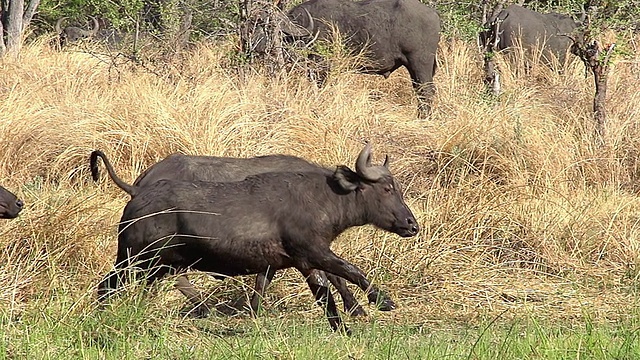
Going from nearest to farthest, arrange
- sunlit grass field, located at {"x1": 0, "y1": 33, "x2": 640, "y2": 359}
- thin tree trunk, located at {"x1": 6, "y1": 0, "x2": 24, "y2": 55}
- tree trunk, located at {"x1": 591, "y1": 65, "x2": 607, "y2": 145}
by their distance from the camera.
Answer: sunlit grass field, located at {"x1": 0, "y1": 33, "x2": 640, "y2": 359} < tree trunk, located at {"x1": 591, "y1": 65, "x2": 607, "y2": 145} < thin tree trunk, located at {"x1": 6, "y1": 0, "x2": 24, "y2": 55}

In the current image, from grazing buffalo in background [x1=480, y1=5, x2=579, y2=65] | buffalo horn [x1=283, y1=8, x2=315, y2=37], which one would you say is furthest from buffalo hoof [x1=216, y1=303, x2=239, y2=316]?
grazing buffalo in background [x1=480, y1=5, x2=579, y2=65]

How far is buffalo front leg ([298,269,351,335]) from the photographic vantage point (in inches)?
226

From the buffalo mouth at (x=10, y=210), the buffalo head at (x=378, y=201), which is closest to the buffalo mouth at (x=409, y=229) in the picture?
the buffalo head at (x=378, y=201)

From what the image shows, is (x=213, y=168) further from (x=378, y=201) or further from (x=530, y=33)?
(x=530, y=33)

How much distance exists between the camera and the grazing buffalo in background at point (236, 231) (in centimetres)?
573

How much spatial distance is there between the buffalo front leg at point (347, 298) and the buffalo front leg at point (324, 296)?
0.08m

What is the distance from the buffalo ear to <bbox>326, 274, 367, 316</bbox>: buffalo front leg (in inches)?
20.4

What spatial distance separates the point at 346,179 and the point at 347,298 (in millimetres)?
659

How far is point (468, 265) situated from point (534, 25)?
8.60 meters

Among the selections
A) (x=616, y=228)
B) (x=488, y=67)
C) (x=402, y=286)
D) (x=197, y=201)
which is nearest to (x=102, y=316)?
(x=197, y=201)

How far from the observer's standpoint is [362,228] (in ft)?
24.2

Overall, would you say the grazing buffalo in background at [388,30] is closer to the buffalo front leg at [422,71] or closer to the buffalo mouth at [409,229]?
the buffalo front leg at [422,71]

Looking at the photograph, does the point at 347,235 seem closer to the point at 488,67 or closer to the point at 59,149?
the point at 59,149

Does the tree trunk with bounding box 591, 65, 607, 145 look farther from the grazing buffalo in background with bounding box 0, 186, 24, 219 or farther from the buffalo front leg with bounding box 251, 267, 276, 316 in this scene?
the grazing buffalo in background with bounding box 0, 186, 24, 219
